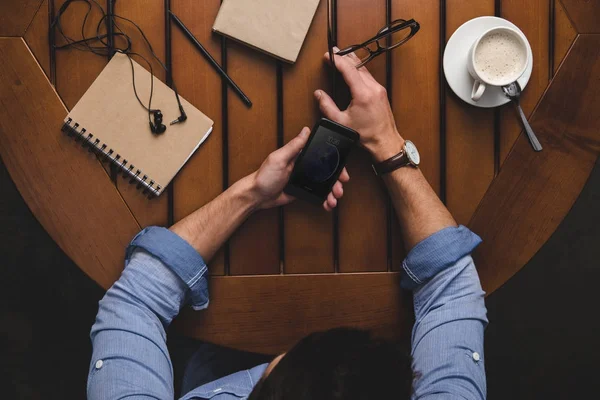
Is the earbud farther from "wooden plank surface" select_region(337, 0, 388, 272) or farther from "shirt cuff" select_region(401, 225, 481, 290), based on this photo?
"shirt cuff" select_region(401, 225, 481, 290)

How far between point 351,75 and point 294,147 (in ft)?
0.47

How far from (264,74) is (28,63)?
0.36 m

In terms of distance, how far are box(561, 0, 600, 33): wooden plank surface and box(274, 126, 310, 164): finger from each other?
47 centimetres

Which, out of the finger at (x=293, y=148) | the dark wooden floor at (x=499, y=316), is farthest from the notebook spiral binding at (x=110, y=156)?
the dark wooden floor at (x=499, y=316)

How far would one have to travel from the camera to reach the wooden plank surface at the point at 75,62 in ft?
2.67

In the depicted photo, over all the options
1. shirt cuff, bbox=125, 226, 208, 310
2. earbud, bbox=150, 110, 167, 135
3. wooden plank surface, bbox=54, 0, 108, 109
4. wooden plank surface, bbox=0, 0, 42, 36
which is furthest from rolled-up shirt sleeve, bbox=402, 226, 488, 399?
wooden plank surface, bbox=0, 0, 42, 36

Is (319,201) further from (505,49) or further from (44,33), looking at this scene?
(44,33)

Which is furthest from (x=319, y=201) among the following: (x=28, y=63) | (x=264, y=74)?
(x=28, y=63)

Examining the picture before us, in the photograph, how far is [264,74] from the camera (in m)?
0.84

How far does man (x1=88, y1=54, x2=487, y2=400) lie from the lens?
779 millimetres

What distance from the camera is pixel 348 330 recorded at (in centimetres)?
74

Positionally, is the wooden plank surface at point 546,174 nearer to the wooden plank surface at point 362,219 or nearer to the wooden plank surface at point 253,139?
the wooden plank surface at point 362,219

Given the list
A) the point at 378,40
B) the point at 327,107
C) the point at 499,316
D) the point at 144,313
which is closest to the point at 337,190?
the point at 327,107

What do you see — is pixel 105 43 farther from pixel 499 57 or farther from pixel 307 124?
pixel 499 57
